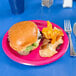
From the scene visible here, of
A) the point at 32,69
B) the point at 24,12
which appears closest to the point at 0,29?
the point at 24,12

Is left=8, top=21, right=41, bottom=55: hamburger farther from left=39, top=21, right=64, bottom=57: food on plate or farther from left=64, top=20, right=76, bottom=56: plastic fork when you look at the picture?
left=64, top=20, right=76, bottom=56: plastic fork

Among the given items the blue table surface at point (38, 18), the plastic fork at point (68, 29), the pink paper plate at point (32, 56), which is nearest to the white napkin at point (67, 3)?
the blue table surface at point (38, 18)

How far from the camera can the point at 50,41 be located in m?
0.83

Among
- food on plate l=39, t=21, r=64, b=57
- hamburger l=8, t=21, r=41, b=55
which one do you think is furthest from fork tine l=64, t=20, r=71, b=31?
hamburger l=8, t=21, r=41, b=55

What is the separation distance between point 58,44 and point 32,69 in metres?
0.19

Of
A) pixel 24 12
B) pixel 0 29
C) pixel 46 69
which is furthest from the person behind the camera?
pixel 24 12

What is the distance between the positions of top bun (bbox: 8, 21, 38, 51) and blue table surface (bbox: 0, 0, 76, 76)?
0.10 meters

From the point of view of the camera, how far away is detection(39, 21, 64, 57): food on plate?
2.56 ft

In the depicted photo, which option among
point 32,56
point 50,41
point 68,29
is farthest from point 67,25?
point 32,56

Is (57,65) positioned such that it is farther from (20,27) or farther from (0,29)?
(0,29)

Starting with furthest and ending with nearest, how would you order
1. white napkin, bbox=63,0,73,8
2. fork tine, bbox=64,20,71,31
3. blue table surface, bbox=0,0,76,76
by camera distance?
white napkin, bbox=63,0,73,8
fork tine, bbox=64,20,71,31
blue table surface, bbox=0,0,76,76

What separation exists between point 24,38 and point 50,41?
6.1 inches

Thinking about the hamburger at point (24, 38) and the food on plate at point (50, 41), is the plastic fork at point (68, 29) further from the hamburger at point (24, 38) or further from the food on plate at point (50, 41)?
the hamburger at point (24, 38)

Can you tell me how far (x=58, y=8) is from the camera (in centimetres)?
115
